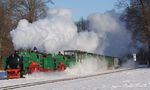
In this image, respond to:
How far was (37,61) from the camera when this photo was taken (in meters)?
41.7

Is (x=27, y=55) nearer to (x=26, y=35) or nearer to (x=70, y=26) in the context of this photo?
(x=26, y=35)

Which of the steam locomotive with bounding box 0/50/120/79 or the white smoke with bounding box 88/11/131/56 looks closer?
the steam locomotive with bounding box 0/50/120/79

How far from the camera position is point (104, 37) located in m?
62.8

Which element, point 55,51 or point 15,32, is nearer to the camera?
point 15,32

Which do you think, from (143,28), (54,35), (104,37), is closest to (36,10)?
(104,37)

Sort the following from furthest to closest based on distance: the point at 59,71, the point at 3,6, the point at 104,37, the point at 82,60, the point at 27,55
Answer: the point at 3,6 → the point at 104,37 → the point at 82,60 → the point at 59,71 → the point at 27,55

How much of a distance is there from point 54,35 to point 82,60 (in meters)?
7.26

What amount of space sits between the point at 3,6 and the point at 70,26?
18719 millimetres

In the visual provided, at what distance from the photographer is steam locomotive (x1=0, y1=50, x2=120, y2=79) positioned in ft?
127

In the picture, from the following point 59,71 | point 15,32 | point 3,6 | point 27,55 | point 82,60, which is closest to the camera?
point 27,55

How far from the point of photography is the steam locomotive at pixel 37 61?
38.7m

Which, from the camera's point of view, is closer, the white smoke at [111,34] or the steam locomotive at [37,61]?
the steam locomotive at [37,61]

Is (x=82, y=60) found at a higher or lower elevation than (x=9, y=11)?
lower

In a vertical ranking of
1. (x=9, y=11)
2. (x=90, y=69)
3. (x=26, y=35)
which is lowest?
(x=90, y=69)
